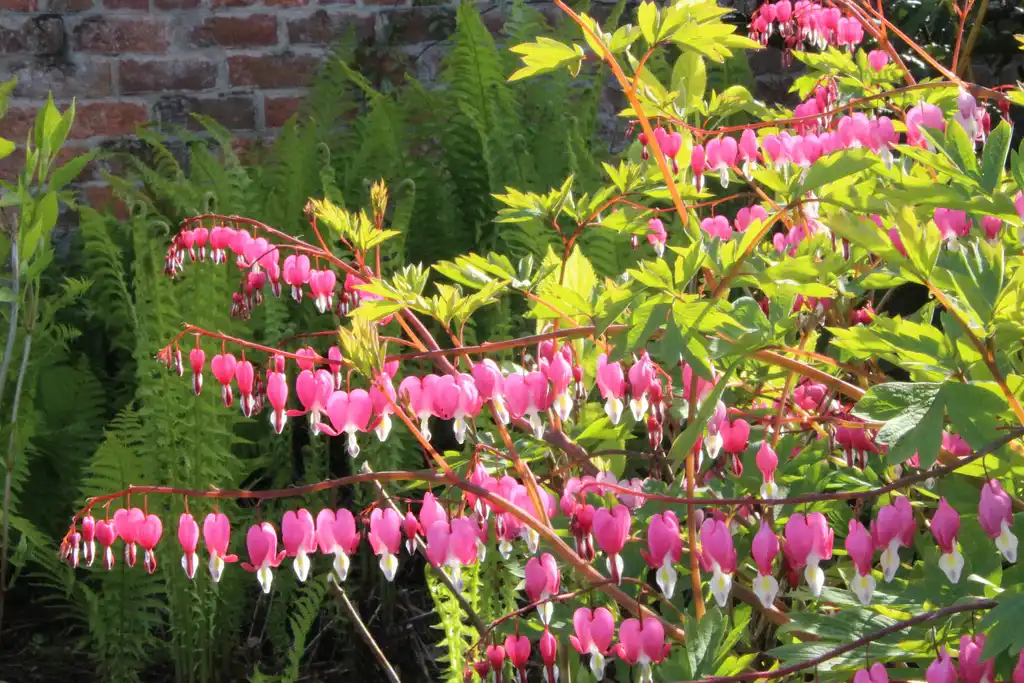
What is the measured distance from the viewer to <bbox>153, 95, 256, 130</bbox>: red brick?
3.34 meters

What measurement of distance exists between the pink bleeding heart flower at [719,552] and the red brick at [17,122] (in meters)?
2.93

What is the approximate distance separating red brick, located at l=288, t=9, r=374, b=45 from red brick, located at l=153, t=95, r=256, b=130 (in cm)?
25

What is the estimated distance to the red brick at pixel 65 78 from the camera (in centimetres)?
326

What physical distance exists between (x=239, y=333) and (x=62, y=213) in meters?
1.19

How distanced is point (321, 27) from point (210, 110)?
17.1 inches

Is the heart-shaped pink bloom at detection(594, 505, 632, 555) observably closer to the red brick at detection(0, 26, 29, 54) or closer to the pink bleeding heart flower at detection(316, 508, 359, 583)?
the pink bleeding heart flower at detection(316, 508, 359, 583)

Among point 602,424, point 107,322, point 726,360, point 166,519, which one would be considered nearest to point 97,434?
point 107,322

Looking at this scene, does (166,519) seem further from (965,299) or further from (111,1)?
(111,1)

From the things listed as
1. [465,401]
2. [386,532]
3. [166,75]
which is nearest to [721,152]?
[465,401]

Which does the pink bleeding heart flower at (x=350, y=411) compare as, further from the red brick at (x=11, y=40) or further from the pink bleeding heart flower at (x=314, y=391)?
the red brick at (x=11, y=40)

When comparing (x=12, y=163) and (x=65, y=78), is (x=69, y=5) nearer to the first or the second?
(x=65, y=78)

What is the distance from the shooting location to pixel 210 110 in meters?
3.36

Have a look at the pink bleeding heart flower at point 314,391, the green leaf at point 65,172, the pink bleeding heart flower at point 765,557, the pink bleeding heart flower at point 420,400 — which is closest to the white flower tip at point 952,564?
the pink bleeding heart flower at point 765,557

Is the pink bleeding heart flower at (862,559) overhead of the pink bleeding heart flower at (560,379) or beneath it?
beneath
